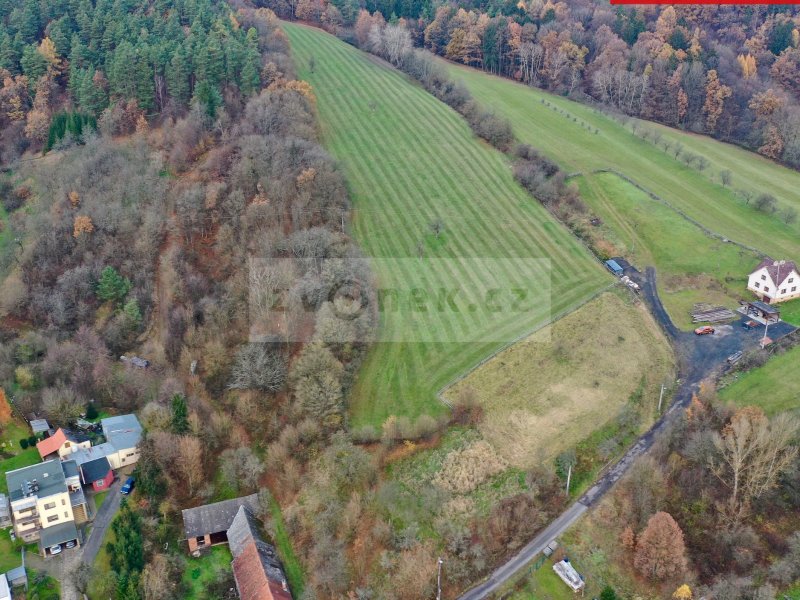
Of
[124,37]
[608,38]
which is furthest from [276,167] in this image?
[608,38]

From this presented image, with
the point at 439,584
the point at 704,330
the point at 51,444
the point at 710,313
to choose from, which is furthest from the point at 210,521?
the point at 710,313

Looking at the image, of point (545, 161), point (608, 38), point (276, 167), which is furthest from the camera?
point (608, 38)

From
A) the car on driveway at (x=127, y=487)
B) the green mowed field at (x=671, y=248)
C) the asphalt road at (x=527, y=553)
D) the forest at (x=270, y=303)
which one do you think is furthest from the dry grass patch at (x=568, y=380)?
the car on driveway at (x=127, y=487)

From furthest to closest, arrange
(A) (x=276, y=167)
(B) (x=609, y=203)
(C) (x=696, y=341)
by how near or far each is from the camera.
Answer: (B) (x=609, y=203) → (A) (x=276, y=167) → (C) (x=696, y=341)

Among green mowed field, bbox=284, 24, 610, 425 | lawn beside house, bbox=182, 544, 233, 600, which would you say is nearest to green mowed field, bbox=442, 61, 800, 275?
green mowed field, bbox=284, 24, 610, 425

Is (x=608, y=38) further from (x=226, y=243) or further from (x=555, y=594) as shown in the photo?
(x=555, y=594)

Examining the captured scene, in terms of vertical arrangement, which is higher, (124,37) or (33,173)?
(124,37)

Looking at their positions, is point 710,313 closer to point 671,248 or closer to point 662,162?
point 671,248
